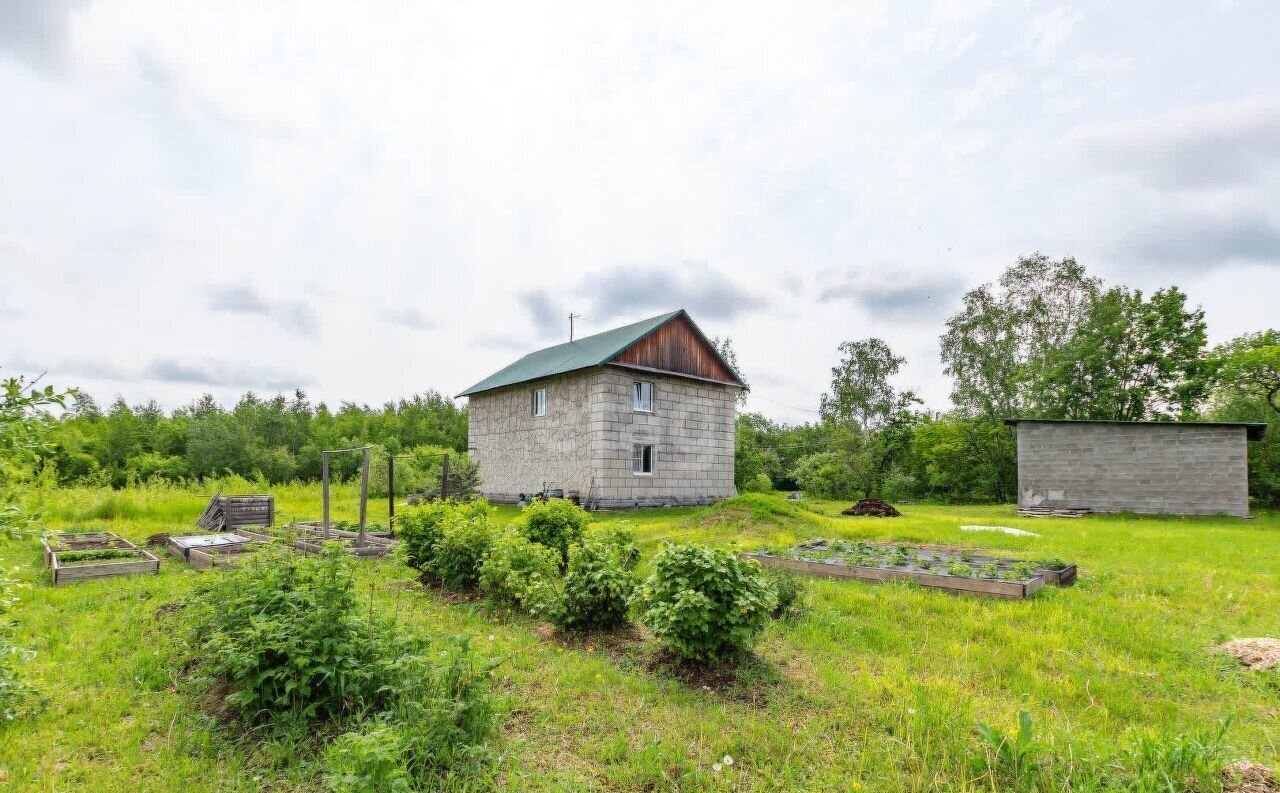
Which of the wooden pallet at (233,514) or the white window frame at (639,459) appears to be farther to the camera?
the white window frame at (639,459)

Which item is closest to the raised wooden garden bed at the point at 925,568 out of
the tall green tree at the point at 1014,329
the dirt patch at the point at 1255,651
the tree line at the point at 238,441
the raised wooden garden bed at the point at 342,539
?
the dirt patch at the point at 1255,651

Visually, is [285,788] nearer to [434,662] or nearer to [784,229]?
[434,662]

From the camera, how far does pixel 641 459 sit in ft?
59.3

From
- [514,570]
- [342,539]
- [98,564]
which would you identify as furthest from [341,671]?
[98,564]

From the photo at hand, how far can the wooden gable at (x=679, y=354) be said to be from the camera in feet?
58.7

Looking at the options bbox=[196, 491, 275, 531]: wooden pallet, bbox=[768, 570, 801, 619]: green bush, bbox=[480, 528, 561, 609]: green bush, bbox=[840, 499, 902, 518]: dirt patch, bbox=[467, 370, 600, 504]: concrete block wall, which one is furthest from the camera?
bbox=[467, 370, 600, 504]: concrete block wall

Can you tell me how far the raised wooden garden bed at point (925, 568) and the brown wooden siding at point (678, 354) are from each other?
9999 mm

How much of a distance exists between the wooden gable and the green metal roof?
0.31m

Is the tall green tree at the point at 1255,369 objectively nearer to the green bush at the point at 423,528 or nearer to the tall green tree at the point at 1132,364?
the tall green tree at the point at 1132,364

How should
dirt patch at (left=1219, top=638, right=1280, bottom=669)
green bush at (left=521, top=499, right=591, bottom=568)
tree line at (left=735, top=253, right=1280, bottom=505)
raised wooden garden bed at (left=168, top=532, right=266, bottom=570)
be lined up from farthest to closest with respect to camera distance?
tree line at (left=735, top=253, right=1280, bottom=505)
raised wooden garden bed at (left=168, top=532, right=266, bottom=570)
green bush at (left=521, top=499, right=591, bottom=568)
dirt patch at (left=1219, top=638, right=1280, bottom=669)

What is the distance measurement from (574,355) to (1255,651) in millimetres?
16952

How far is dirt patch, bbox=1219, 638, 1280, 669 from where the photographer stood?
4094 mm

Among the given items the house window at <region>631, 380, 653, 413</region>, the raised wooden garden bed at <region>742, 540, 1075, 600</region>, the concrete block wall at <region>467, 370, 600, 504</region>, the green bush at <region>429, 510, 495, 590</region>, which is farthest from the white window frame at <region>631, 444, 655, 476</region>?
the green bush at <region>429, 510, 495, 590</region>

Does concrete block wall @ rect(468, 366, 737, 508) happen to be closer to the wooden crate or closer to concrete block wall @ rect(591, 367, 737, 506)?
concrete block wall @ rect(591, 367, 737, 506)
